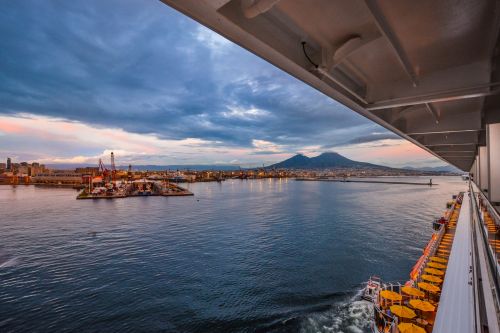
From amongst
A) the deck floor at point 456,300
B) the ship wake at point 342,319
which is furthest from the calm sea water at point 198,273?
the deck floor at point 456,300

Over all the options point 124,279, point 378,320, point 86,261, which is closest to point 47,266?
point 86,261

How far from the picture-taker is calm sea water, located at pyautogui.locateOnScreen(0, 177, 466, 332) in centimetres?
1473

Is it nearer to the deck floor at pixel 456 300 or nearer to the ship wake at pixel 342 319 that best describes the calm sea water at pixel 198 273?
the ship wake at pixel 342 319

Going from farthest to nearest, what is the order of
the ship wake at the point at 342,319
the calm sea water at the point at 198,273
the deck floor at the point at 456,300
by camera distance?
1. the calm sea water at the point at 198,273
2. the ship wake at the point at 342,319
3. the deck floor at the point at 456,300

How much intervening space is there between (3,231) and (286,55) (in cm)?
5249

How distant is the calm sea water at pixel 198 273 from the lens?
14734 mm

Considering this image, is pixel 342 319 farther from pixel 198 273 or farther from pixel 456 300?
pixel 198 273

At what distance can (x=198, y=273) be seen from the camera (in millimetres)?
21141

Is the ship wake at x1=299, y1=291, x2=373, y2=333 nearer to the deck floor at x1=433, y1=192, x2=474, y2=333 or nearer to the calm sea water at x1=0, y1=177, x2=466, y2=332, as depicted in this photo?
the calm sea water at x1=0, y1=177, x2=466, y2=332

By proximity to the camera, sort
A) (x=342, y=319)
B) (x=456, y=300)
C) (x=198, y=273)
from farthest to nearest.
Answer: (x=198, y=273) < (x=342, y=319) < (x=456, y=300)

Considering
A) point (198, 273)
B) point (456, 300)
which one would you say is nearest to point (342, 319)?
point (456, 300)

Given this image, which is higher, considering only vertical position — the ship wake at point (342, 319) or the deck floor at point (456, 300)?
the deck floor at point (456, 300)

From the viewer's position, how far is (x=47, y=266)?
23.2 m

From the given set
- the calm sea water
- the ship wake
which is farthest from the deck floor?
the calm sea water
